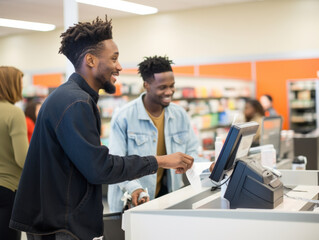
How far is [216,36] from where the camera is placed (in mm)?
11289

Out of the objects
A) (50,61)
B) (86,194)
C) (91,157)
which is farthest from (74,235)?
(50,61)

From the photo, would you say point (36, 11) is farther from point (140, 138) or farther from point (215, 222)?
point (215, 222)

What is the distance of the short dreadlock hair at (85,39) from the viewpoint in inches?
84.8

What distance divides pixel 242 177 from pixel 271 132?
268 cm

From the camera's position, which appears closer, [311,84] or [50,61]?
[311,84]

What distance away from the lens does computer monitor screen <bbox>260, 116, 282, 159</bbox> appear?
185 inches

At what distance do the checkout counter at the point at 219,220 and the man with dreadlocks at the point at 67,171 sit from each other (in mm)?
215

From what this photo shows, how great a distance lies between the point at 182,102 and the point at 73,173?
21.3 ft

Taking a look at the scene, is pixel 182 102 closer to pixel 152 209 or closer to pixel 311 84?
pixel 311 84

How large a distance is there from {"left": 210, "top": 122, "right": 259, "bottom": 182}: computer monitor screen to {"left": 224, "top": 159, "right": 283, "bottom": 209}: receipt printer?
0.05 meters

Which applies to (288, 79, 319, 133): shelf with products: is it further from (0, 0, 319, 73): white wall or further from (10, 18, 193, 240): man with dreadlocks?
(10, 18, 193, 240): man with dreadlocks

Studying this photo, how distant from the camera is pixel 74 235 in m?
1.97

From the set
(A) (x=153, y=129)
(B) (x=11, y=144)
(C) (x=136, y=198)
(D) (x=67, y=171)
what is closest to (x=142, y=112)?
(A) (x=153, y=129)

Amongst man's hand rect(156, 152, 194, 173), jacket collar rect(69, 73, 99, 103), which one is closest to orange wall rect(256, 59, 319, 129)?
man's hand rect(156, 152, 194, 173)
